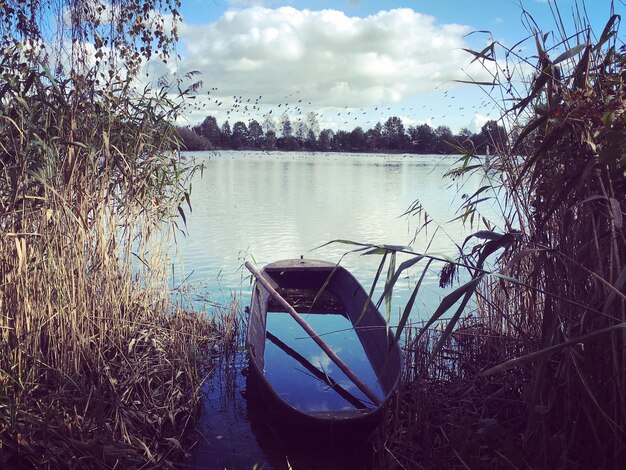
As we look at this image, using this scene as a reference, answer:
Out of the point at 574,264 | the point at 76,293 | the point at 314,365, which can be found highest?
the point at 574,264

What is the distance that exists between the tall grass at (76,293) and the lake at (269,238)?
360mm

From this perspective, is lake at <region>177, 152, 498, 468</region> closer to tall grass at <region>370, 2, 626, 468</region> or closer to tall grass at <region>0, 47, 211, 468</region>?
tall grass at <region>0, 47, 211, 468</region>

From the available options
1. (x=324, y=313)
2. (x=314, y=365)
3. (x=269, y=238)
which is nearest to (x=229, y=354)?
(x=314, y=365)

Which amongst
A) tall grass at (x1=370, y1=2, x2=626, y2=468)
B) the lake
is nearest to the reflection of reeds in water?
the lake

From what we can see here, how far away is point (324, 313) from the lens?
6668mm

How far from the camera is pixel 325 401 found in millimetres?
4242

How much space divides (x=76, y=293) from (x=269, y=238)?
7.71 metres

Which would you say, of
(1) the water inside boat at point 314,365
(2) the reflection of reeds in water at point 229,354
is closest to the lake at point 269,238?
(2) the reflection of reeds in water at point 229,354

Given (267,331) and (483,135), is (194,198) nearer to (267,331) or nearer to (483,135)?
(267,331)

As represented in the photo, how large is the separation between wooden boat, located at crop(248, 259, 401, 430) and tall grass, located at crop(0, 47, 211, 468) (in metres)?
0.65

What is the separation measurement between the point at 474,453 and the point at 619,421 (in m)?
0.60

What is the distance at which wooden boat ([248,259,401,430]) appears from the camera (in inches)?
124

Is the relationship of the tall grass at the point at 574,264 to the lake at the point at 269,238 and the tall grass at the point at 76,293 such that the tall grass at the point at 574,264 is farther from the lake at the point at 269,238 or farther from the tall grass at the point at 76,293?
the tall grass at the point at 76,293

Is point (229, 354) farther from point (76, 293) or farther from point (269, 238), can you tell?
point (269, 238)
